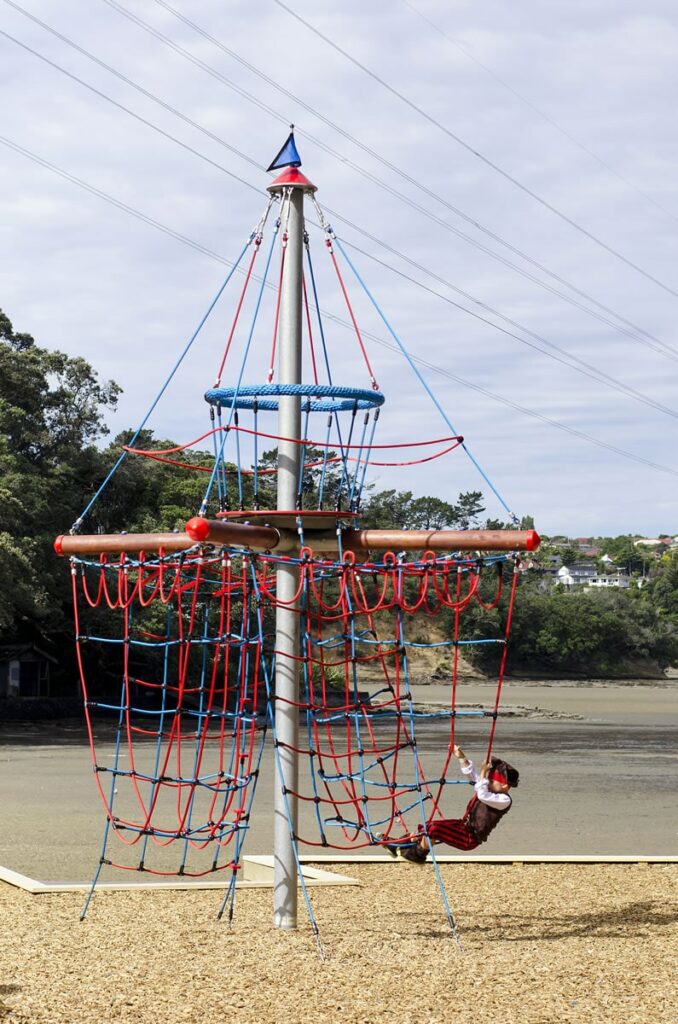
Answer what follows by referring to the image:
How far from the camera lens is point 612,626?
9712cm

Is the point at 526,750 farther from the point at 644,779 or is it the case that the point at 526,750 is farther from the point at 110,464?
the point at 110,464

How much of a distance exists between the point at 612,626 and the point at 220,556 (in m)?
91.0

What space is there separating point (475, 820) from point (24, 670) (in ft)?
126

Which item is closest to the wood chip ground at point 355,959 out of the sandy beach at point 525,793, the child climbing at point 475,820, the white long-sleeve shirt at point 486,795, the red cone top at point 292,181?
the child climbing at point 475,820

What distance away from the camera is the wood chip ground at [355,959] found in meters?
6.91

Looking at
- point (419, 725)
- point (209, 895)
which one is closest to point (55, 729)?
point (419, 725)

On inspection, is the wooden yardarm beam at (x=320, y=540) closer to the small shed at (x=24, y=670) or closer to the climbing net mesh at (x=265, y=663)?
the climbing net mesh at (x=265, y=663)

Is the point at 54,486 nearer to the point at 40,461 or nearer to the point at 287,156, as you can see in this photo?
the point at 40,461

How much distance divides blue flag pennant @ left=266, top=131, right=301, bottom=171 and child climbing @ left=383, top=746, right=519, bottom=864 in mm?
4216

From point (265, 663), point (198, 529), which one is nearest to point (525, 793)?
point (265, 663)

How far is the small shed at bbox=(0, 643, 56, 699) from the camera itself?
44.8 metres

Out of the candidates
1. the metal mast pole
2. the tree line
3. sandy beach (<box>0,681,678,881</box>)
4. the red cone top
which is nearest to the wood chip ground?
the metal mast pole

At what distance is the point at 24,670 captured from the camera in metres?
45.4

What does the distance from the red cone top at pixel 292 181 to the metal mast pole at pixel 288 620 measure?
37mm
